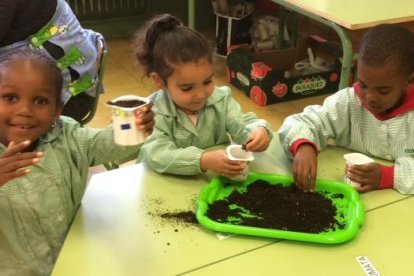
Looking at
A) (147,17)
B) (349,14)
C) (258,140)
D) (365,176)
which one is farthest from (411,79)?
(147,17)

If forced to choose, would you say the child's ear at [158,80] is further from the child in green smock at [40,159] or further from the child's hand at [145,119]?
the child's hand at [145,119]

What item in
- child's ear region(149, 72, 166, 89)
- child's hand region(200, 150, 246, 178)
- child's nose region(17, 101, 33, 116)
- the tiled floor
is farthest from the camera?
the tiled floor

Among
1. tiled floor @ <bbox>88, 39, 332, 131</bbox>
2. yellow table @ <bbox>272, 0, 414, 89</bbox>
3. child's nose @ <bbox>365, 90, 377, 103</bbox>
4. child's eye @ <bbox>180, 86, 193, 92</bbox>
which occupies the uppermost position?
child's nose @ <bbox>365, 90, 377, 103</bbox>

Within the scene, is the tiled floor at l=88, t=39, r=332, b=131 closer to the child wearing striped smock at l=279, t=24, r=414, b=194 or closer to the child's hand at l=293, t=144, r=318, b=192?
the child wearing striped smock at l=279, t=24, r=414, b=194

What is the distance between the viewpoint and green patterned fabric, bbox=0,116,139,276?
131cm

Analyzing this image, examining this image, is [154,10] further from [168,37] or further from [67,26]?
[168,37]

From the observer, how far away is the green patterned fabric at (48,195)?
51.6 inches

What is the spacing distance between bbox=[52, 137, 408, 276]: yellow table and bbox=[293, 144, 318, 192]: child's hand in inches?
6.1

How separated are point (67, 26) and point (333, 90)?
2.46 m

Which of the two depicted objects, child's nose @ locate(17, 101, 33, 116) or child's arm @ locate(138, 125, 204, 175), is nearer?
child's nose @ locate(17, 101, 33, 116)

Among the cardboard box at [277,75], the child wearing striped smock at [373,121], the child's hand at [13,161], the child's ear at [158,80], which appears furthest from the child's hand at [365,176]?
the cardboard box at [277,75]

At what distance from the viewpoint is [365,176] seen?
1.41 m

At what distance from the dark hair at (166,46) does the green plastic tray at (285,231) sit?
1.32 ft

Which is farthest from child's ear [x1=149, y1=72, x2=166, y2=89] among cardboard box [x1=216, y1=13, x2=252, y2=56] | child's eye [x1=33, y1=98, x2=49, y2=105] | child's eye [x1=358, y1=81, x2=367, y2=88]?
cardboard box [x1=216, y1=13, x2=252, y2=56]
